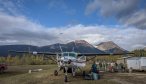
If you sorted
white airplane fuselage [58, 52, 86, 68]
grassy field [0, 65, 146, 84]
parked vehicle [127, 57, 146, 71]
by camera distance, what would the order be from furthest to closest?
parked vehicle [127, 57, 146, 71]
white airplane fuselage [58, 52, 86, 68]
grassy field [0, 65, 146, 84]

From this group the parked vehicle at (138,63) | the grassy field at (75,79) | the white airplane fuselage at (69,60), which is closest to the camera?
the grassy field at (75,79)

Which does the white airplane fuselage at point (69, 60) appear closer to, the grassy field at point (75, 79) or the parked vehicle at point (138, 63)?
the grassy field at point (75, 79)

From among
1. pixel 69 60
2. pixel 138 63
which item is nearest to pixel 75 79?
pixel 69 60

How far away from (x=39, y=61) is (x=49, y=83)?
135 meters

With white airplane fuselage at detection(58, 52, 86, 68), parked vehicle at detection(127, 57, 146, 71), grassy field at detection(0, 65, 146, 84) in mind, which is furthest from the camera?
parked vehicle at detection(127, 57, 146, 71)

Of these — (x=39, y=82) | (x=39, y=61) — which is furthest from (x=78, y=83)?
(x=39, y=61)

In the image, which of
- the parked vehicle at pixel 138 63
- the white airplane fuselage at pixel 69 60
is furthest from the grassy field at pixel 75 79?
the parked vehicle at pixel 138 63

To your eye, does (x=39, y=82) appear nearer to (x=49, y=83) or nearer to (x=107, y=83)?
(x=49, y=83)

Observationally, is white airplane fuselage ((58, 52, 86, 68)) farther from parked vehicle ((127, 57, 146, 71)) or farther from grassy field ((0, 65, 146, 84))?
parked vehicle ((127, 57, 146, 71))

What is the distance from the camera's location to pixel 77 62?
31.2 metres

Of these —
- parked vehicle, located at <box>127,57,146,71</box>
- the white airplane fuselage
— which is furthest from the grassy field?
parked vehicle, located at <box>127,57,146,71</box>

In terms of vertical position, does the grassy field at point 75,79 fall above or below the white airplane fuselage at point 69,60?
below

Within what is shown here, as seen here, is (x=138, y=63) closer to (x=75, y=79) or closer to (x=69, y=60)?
(x=75, y=79)

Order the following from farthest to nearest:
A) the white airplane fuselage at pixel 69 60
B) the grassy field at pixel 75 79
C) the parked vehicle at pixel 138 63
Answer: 1. the parked vehicle at pixel 138 63
2. the white airplane fuselage at pixel 69 60
3. the grassy field at pixel 75 79
